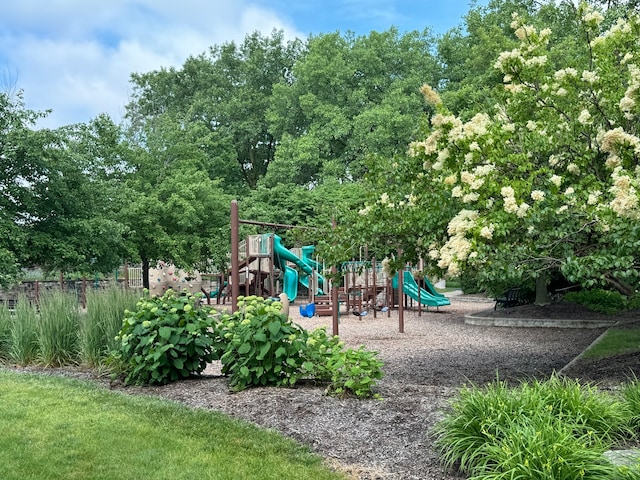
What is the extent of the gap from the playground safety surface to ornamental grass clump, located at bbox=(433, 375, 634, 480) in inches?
8.8

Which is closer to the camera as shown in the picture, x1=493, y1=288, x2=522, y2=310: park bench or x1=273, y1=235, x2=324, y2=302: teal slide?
x1=493, y1=288, x2=522, y2=310: park bench

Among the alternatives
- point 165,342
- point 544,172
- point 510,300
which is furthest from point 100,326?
point 510,300

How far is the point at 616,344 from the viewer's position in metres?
9.19

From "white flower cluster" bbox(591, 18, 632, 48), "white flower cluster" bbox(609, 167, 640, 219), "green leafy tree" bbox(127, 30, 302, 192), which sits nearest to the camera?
"white flower cluster" bbox(609, 167, 640, 219)

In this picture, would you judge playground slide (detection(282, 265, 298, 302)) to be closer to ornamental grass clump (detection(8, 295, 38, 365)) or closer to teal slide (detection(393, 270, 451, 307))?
teal slide (detection(393, 270, 451, 307))

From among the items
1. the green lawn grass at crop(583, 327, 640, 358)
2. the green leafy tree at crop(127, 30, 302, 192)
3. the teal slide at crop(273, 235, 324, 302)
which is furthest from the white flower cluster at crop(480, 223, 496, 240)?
the green leafy tree at crop(127, 30, 302, 192)

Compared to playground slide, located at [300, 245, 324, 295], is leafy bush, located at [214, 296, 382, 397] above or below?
below

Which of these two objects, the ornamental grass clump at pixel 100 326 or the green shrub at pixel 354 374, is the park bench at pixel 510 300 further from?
the green shrub at pixel 354 374

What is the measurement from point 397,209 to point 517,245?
5.39ft

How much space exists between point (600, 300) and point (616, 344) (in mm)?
7027

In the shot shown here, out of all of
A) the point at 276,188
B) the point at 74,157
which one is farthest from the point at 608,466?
the point at 276,188

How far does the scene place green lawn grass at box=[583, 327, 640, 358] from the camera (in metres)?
8.42

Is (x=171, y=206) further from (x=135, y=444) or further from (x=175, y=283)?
(x=135, y=444)

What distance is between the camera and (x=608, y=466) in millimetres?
3057
